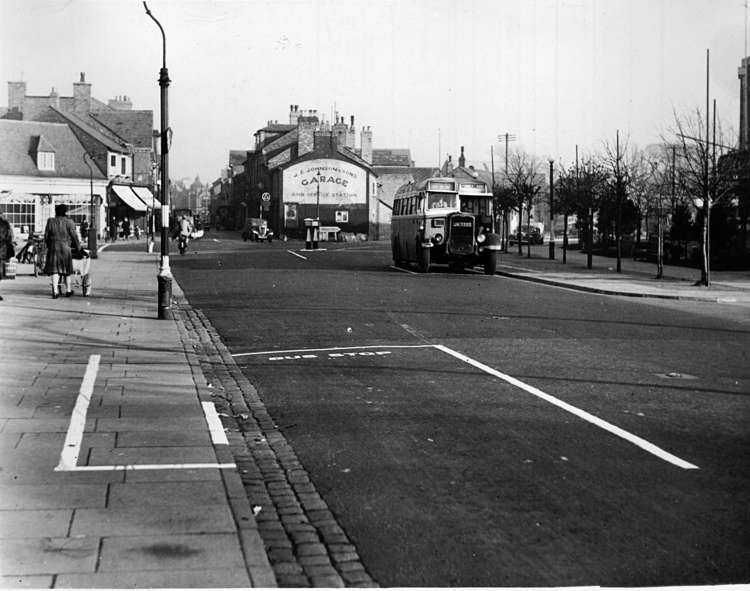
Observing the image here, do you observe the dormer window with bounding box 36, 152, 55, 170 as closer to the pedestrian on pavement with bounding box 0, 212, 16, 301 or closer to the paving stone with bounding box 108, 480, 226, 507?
the pedestrian on pavement with bounding box 0, 212, 16, 301

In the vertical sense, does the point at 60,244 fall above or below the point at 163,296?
above

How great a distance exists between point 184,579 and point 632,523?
254 cm

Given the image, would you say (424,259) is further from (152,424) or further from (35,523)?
(35,523)

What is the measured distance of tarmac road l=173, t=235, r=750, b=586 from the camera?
190 inches

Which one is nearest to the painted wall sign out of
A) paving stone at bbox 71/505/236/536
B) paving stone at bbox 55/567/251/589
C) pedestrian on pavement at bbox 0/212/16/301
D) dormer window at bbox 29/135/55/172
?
dormer window at bbox 29/135/55/172

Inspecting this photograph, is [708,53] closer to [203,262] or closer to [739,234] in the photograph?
[739,234]

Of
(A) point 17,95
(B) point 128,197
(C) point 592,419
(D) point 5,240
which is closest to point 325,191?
(B) point 128,197

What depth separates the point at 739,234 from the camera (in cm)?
3691

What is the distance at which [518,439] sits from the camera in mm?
7355

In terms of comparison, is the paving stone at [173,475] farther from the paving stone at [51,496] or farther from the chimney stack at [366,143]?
the chimney stack at [366,143]

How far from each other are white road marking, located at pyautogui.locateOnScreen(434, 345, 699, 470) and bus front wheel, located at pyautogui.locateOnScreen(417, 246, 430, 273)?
62.9 feet

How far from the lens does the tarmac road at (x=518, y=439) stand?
4.83 meters

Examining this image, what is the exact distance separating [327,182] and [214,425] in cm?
8099

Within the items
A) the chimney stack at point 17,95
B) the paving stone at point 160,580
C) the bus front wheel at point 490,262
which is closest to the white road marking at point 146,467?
the paving stone at point 160,580
